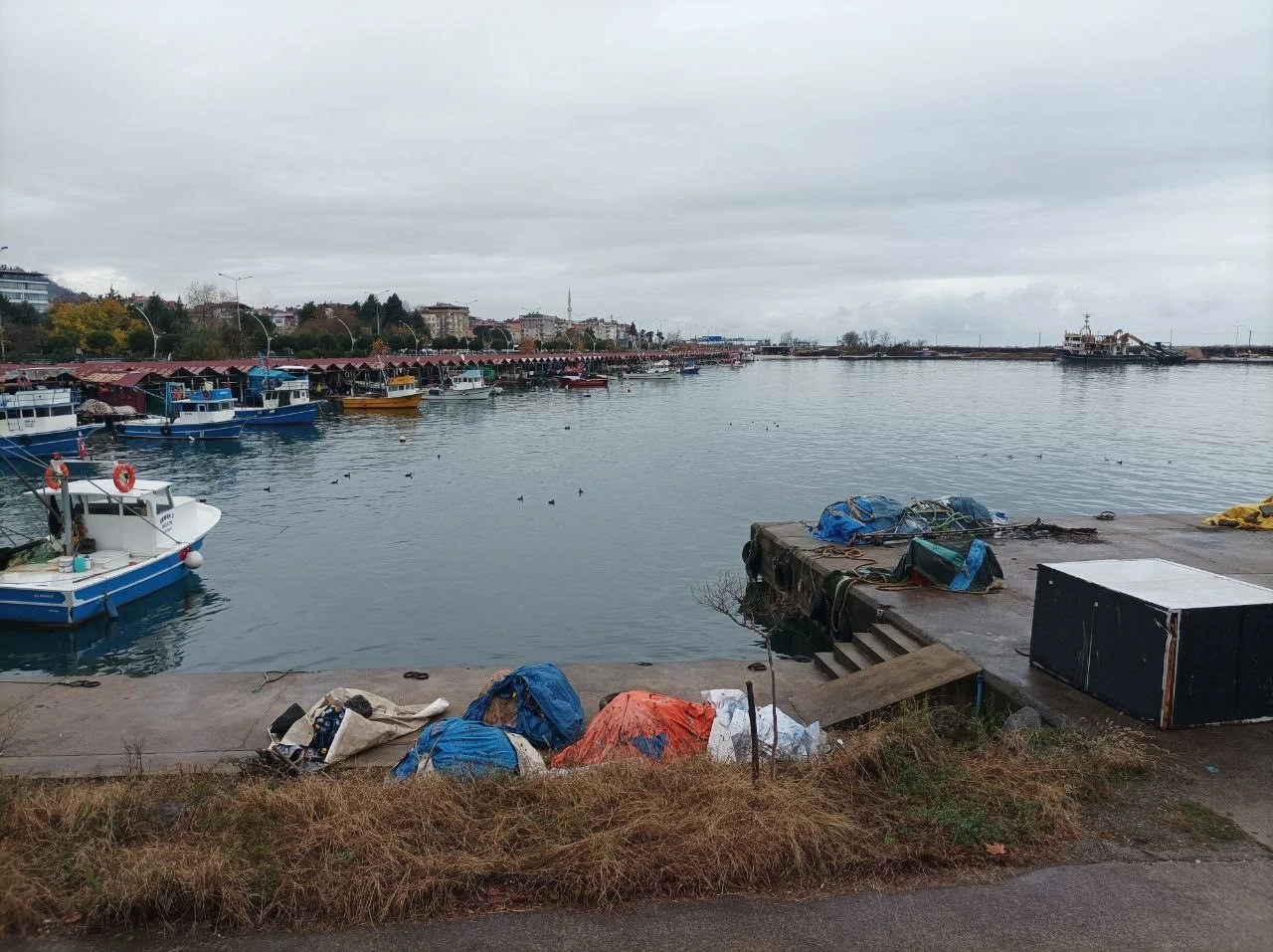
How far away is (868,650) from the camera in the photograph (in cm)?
1226

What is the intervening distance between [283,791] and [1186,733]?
786 centimetres

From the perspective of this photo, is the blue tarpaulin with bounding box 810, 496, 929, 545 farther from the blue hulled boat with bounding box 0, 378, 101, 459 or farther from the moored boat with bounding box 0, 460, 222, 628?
the blue hulled boat with bounding box 0, 378, 101, 459

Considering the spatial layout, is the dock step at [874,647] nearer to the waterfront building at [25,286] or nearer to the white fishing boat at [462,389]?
the white fishing boat at [462,389]

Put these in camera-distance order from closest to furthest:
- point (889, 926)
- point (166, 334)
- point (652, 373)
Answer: point (889, 926) → point (166, 334) → point (652, 373)

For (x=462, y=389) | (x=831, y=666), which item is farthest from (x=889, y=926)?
(x=462, y=389)

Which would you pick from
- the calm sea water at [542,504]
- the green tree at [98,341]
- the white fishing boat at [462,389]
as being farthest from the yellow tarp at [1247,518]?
the green tree at [98,341]

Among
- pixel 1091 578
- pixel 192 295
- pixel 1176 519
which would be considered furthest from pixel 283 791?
pixel 192 295

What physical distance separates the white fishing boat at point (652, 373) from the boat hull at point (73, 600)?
363ft

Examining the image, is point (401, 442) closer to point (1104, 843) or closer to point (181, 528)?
point (181, 528)

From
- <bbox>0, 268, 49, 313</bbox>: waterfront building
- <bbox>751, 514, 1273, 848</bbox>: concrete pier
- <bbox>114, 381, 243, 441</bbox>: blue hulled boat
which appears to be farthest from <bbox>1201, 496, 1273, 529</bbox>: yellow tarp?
<bbox>0, 268, 49, 313</bbox>: waterfront building

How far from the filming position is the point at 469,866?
5344 millimetres

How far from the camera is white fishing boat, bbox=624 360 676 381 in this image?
5128 inches

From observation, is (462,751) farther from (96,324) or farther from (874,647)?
(96,324)

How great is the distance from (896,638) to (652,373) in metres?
125
